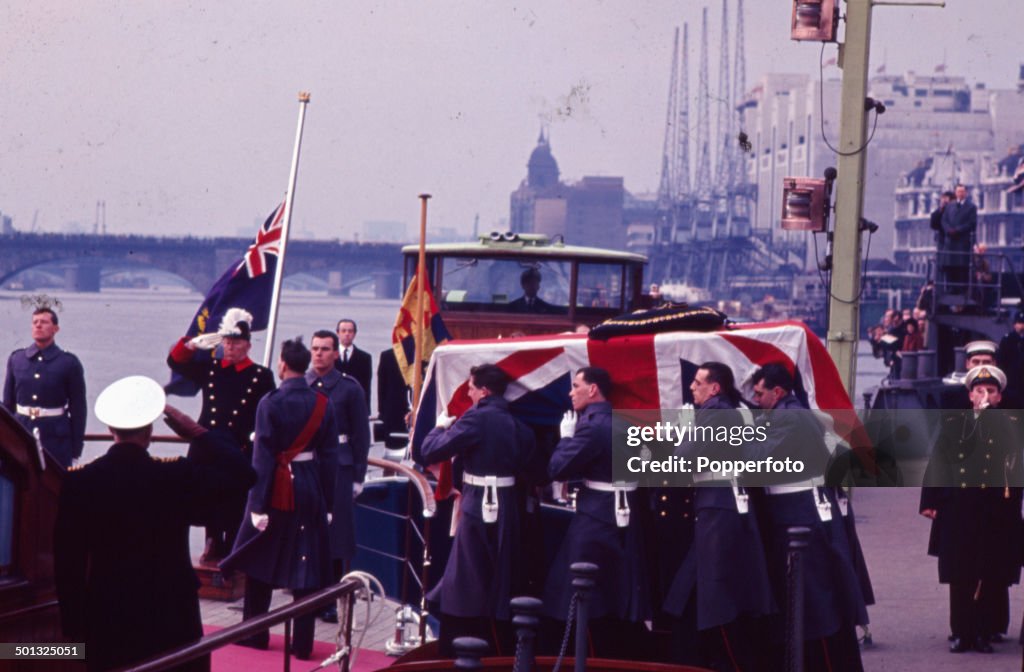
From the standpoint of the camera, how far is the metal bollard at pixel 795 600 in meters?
6.59

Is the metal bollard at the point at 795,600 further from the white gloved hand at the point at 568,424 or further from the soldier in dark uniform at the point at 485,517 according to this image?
the soldier in dark uniform at the point at 485,517

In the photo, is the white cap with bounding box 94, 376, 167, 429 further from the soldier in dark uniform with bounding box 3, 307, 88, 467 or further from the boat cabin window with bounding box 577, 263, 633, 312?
the boat cabin window with bounding box 577, 263, 633, 312

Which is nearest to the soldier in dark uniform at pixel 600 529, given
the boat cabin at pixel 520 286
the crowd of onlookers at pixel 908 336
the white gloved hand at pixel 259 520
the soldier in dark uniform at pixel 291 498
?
the soldier in dark uniform at pixel 291 498

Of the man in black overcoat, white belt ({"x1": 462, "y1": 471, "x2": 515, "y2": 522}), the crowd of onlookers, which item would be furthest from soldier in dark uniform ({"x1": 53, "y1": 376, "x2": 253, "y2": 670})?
the crowd of onlookers

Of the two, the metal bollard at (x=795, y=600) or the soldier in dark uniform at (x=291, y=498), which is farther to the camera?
the soldier in dark uniform at (x=291, y=498)

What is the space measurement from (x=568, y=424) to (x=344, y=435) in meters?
1.95

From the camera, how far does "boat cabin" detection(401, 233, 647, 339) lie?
53.3 ft

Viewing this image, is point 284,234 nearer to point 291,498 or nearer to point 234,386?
point 234,386

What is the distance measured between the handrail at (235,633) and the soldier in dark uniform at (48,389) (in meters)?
6.39

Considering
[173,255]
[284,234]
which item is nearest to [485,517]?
[284,234]

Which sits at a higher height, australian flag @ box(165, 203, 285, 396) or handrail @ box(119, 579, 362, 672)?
australian flag @ box(165, 203, 285, 396)

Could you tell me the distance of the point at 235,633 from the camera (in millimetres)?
4449

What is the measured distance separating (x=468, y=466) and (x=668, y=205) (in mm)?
82382

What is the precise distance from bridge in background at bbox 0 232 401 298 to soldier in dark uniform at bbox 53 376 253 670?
29.3 meters
